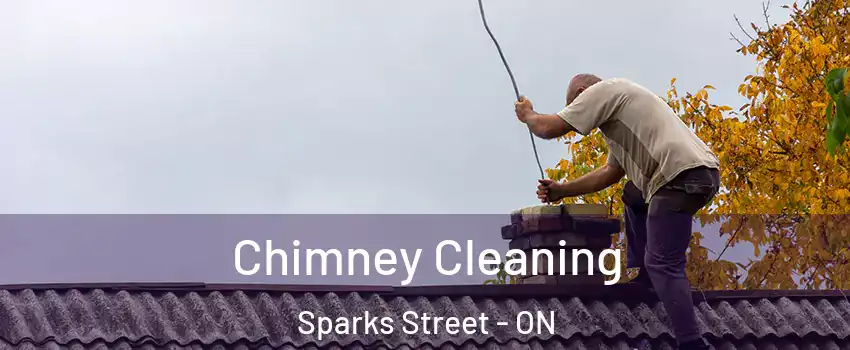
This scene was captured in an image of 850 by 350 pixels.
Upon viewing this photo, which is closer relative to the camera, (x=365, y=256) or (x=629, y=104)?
(x=629, y=104)

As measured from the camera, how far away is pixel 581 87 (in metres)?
6.89

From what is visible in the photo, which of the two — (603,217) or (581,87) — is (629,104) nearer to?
(581,87)

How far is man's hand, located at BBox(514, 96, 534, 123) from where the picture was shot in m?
6.71

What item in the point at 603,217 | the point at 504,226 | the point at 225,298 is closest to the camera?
the point at 225,298

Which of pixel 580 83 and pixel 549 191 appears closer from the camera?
pixel 580 83

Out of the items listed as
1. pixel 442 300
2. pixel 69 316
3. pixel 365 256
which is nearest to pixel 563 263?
pixel 442 300

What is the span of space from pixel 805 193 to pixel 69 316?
1035 cm

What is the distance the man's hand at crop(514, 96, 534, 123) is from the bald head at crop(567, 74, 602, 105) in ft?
1.11

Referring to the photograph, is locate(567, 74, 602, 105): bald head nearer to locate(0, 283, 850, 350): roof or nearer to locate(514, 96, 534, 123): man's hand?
locate(514, 96, 534, 123): man's hand

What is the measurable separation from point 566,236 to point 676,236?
3.36 ft

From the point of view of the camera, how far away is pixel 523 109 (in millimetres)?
6750

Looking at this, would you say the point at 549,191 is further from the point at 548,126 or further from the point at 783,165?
the point at 783,165

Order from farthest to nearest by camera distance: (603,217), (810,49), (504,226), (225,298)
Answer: (810,49) → (504,226) → (603,217) → (225,298)

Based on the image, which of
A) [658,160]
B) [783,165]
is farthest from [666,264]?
[783,165]
